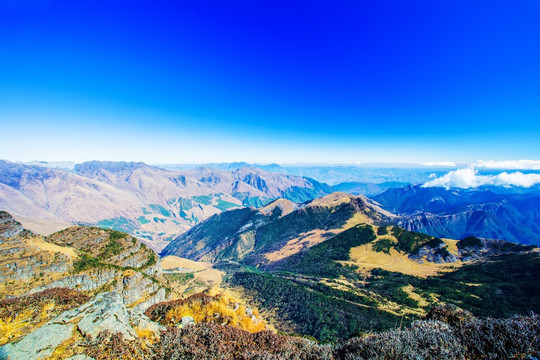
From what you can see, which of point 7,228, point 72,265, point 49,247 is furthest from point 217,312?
point 7,228

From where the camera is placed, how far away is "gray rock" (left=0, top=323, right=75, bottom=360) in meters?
→ 19.4

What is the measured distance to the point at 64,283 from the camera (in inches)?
3939

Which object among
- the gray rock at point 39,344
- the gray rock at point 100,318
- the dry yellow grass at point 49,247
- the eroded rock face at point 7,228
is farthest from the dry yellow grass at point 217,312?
the eroded rock face at point 7,228

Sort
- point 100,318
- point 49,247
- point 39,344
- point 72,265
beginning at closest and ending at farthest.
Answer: point 39,344
point 100,318
point 72,265
point 49,247

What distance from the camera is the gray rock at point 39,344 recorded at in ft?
63.7

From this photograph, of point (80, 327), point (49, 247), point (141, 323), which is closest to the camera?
point (80, 327)

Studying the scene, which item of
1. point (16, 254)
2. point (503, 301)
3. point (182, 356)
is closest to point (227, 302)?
point (182, 356)

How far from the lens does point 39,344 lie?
20.6m

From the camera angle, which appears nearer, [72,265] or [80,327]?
[80,327]

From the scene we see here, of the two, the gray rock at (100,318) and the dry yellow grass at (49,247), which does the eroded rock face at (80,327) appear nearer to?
the gray rock at (100,318)

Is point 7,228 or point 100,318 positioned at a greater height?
point 100,318

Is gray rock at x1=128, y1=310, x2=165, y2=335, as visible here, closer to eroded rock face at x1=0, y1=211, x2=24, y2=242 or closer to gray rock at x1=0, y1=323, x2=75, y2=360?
gray rock at x1=0, y1=323, x2=75, y2=360

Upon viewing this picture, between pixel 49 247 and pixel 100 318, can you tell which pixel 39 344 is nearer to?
pixel 100 318

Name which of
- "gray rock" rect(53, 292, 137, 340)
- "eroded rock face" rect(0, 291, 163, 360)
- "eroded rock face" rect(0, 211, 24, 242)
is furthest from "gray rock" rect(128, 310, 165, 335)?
"eroded rock face" rect(0, 211, 24, 242)
